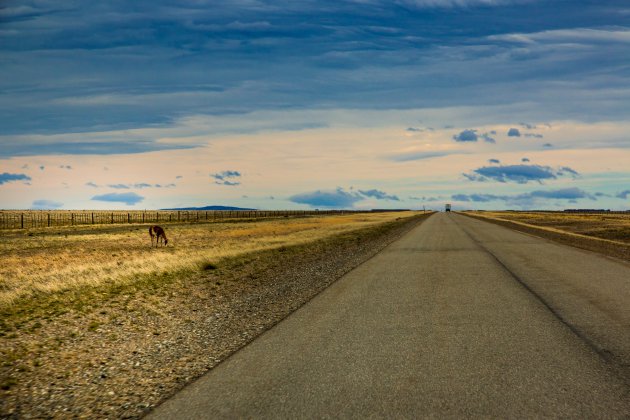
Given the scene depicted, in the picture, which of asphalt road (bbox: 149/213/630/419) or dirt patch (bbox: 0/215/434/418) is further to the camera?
dirt patch (bbox: 0/215/434/418)

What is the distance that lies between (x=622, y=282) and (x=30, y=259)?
22.5 metres

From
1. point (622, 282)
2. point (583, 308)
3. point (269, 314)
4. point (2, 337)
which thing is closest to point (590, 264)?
point (622, 282)

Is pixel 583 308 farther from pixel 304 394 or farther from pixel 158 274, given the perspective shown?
pixel 158 274

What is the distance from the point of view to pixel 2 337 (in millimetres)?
8781

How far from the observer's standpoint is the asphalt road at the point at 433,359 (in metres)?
4.89

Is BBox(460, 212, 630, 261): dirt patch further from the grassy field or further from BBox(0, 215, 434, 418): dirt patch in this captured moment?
BBox(0, 215, 434, 418): dirt patch

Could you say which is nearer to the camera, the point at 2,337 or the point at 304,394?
the point at 304,394

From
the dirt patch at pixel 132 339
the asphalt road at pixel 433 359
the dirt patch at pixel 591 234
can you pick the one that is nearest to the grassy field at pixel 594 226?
the dirt patch at pixel 591 234

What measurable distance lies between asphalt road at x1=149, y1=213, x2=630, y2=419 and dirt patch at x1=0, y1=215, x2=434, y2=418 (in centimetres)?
55

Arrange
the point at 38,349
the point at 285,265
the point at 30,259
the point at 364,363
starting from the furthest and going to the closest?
the point at 30,259
the point at 285,265
the point at 38,349
the point at 364,363

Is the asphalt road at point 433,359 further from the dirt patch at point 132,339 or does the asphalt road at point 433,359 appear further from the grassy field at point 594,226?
the grassy field at point 594,226

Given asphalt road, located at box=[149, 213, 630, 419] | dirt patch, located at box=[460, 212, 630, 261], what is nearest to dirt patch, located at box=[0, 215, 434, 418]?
asphalt road, located at box=[149, 213, 630, 419]

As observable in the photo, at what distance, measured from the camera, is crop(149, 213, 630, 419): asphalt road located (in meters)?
4.89

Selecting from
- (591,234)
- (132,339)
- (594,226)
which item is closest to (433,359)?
(132,339)
